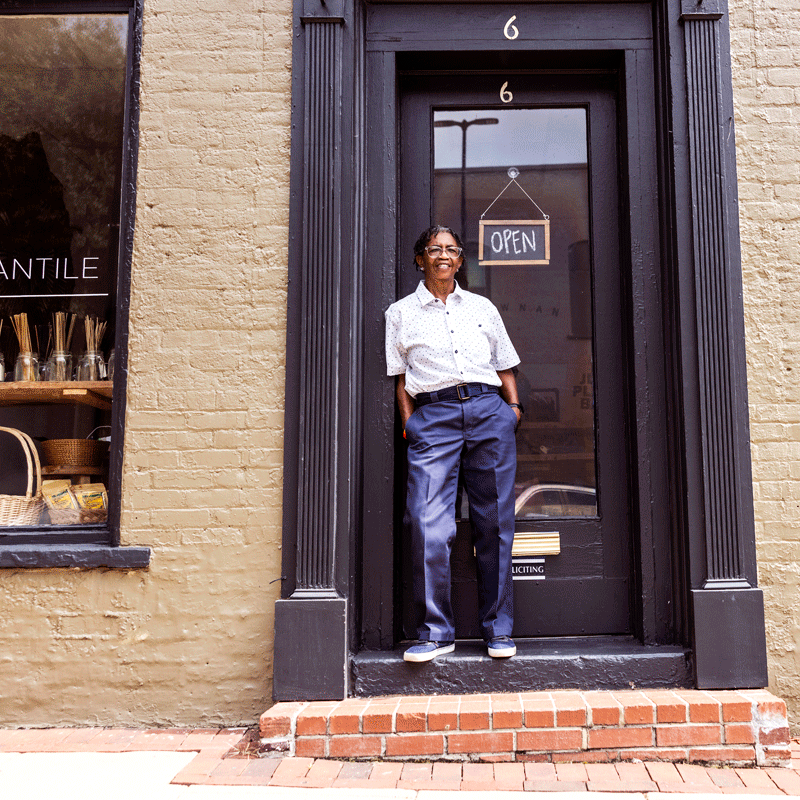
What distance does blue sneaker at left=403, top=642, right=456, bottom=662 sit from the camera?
124 inches

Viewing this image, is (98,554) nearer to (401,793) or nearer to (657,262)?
(401,793)

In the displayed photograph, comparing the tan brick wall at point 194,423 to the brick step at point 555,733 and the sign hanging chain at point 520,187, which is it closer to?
the brick step at point 555,733

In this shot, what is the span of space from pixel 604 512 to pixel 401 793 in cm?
164

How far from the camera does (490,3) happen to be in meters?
3.66

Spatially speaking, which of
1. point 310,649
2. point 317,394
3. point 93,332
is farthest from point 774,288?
point 93,332

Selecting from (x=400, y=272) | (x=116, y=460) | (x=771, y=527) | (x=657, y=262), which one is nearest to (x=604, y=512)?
(x=771, y=527)

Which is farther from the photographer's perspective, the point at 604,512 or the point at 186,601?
the point at 604,512

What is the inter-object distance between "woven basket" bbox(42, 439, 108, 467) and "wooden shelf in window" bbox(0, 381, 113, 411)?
19 cm

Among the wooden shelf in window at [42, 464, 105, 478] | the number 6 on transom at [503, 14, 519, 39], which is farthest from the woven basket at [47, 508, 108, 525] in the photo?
the number 6 on transom at [503, 14, 519, 39]

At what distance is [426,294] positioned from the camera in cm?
348

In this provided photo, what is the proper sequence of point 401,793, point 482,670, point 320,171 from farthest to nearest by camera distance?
point 320,171 → point 482,670 → point 401,793

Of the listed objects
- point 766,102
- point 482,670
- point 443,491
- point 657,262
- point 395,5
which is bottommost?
point 482,670

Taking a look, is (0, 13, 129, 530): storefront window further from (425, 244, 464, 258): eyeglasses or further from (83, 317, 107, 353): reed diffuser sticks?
(425, 244, 464, 258): eyeglasses

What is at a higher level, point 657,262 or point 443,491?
point 657,262
